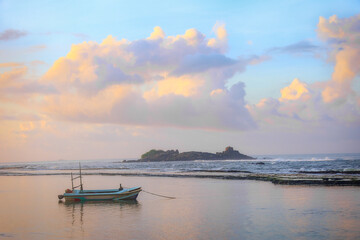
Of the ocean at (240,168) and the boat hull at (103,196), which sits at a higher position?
the boat hull at (103,196)

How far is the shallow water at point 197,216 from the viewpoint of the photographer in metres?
16.2

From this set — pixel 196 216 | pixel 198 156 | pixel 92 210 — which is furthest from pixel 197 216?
pixel 198 156

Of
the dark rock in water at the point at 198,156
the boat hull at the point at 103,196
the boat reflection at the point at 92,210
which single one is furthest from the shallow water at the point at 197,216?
the dark rock in water at the point at 198,156

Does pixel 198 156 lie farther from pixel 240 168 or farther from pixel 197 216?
pixel 197 216

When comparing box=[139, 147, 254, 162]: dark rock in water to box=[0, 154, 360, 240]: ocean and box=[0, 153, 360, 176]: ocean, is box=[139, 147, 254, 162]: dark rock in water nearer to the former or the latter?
box=[0, 153, 360, 176]: ocean

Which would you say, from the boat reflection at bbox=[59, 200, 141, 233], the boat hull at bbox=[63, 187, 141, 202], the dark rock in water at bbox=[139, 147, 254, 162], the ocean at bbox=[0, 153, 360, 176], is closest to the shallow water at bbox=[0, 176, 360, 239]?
the boat reflection at bbox=[59, 200, 141, 233]

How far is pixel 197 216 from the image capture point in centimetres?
2014

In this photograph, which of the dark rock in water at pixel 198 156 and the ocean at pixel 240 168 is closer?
the ocean at pixel 240 168

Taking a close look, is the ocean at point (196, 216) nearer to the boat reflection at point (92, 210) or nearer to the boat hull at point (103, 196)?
the boat reflection at point (92, 210)

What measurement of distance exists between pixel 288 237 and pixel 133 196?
49.3 ft

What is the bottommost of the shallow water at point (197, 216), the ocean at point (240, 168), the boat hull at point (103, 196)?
the ocean at point (240, 168)

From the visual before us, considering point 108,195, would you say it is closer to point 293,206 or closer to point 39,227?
point 39,227

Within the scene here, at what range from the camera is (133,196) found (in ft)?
90.3

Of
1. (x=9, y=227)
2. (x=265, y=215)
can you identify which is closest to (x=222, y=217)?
(x=265, y=215)
